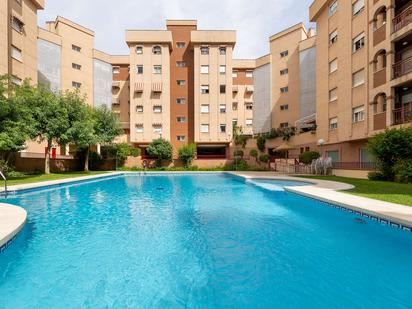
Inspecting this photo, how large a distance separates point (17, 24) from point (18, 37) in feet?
4.31

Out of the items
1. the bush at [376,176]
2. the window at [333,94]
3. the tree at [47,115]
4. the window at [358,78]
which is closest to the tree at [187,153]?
the tree at [47,115]

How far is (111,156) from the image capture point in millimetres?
30250

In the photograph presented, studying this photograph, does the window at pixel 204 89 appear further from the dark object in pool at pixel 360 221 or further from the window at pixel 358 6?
the dark object in pool at pixel 360 221

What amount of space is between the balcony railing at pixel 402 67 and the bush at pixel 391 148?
15.1ft

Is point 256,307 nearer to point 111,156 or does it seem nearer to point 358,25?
point 358,25

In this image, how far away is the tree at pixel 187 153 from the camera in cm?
2992

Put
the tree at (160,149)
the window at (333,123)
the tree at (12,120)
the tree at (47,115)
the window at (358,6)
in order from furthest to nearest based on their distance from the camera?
the tree at (160,149) → the window at (333,123) → the tree at (47,115) → the window at (358,6) → the tree at (12,120)

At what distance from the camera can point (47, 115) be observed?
19.4 meters

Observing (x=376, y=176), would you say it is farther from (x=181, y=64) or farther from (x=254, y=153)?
(x=181, y=64)

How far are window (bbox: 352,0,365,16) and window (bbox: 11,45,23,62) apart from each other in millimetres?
30391

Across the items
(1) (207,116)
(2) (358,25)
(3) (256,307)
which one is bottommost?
(3) (256,307)

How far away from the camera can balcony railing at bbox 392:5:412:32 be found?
14416mm

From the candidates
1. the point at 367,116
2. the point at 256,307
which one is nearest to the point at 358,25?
the point at 367,116

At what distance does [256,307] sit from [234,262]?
4.31ft
